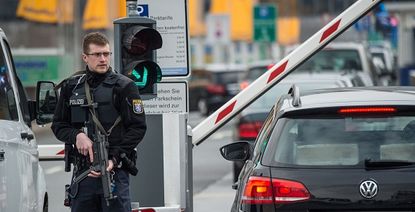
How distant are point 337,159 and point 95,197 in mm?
1747

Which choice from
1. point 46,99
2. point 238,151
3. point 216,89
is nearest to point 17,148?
point 46,99

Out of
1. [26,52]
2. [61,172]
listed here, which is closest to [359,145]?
[61,172]

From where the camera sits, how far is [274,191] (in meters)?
7.79

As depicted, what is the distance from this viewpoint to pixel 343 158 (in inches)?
308

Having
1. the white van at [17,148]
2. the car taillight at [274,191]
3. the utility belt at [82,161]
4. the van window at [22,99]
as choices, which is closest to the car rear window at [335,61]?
the van window at [22,99]

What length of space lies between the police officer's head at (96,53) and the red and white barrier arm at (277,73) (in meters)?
3.90

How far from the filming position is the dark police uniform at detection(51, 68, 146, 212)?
336 inches

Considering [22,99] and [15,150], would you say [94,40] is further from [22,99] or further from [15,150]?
[22,99]

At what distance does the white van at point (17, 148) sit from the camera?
800cm

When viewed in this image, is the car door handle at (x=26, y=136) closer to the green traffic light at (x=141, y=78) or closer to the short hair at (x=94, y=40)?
the short hair at (x=94, y=40)

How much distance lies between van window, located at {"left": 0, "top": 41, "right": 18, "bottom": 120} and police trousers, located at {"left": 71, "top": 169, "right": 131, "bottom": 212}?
0.79 m

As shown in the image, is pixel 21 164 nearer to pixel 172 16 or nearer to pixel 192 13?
pixel 172 16

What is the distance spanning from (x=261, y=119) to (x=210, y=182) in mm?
1535

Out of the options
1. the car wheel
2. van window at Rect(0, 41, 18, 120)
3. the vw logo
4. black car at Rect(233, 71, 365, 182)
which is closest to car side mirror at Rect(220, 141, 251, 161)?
van window at Rect(0, 41, 18, 120)
